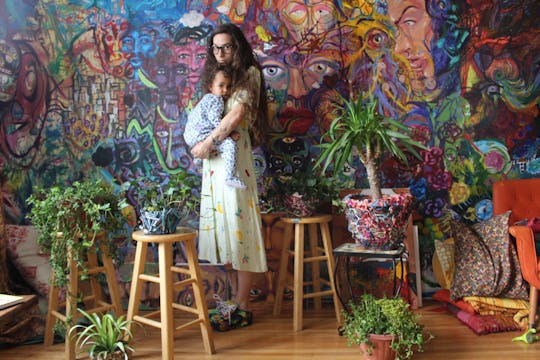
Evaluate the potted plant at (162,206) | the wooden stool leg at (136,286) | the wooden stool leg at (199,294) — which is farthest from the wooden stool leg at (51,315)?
the wooden stool leg at (199,294)

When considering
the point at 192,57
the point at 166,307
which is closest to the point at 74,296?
the point at 166,307

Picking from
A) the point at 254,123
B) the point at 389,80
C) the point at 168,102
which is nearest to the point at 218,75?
the point at 254,123

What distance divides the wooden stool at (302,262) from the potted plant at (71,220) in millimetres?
1092

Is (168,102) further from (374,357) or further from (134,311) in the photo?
(374,357)

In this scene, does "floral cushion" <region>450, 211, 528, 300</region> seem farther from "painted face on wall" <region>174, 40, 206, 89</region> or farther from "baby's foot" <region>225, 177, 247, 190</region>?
"painted face on wall" <region>174, 40, 206, 89</region>

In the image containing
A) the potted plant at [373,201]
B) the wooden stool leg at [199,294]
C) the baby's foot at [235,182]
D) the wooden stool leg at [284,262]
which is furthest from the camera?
the wooden stool leg at [284,262]

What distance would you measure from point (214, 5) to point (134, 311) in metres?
2.12

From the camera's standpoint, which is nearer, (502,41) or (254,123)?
(254,123)

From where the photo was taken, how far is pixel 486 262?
308 cm

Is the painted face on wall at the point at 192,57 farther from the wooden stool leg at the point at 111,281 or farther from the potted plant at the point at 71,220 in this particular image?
the wooden stool leg at the point at 111,281

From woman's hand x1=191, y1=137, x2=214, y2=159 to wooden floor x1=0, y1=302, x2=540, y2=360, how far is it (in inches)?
42.3

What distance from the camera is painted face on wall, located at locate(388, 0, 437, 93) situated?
136 inches

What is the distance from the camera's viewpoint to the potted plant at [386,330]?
2438 mm

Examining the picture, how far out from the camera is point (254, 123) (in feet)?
10.4
